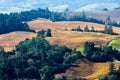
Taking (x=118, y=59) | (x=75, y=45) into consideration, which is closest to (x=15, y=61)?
(x=118, y=59)

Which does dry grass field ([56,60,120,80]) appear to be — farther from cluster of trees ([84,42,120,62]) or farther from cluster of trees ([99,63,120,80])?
cluster of trees ([99,63,120,80])

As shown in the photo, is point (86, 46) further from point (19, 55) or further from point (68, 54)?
point (19, 55)

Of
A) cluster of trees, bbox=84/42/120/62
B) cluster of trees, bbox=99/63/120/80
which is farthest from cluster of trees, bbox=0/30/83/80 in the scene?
cluster of trees, bbox=99/63/120/80

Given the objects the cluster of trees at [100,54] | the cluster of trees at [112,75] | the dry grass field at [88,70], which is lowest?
the dry grass field at [88,70]

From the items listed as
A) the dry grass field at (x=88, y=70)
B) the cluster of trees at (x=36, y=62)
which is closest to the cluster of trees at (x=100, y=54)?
the dry grass field at (x=88, y=70)

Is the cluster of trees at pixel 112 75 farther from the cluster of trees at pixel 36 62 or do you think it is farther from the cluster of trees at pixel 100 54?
the cluster of trees at pixel 100 54

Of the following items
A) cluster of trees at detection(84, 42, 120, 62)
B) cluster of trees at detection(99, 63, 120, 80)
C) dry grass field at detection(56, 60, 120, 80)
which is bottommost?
dry grass field at detection(56, 60, 120, 80)
